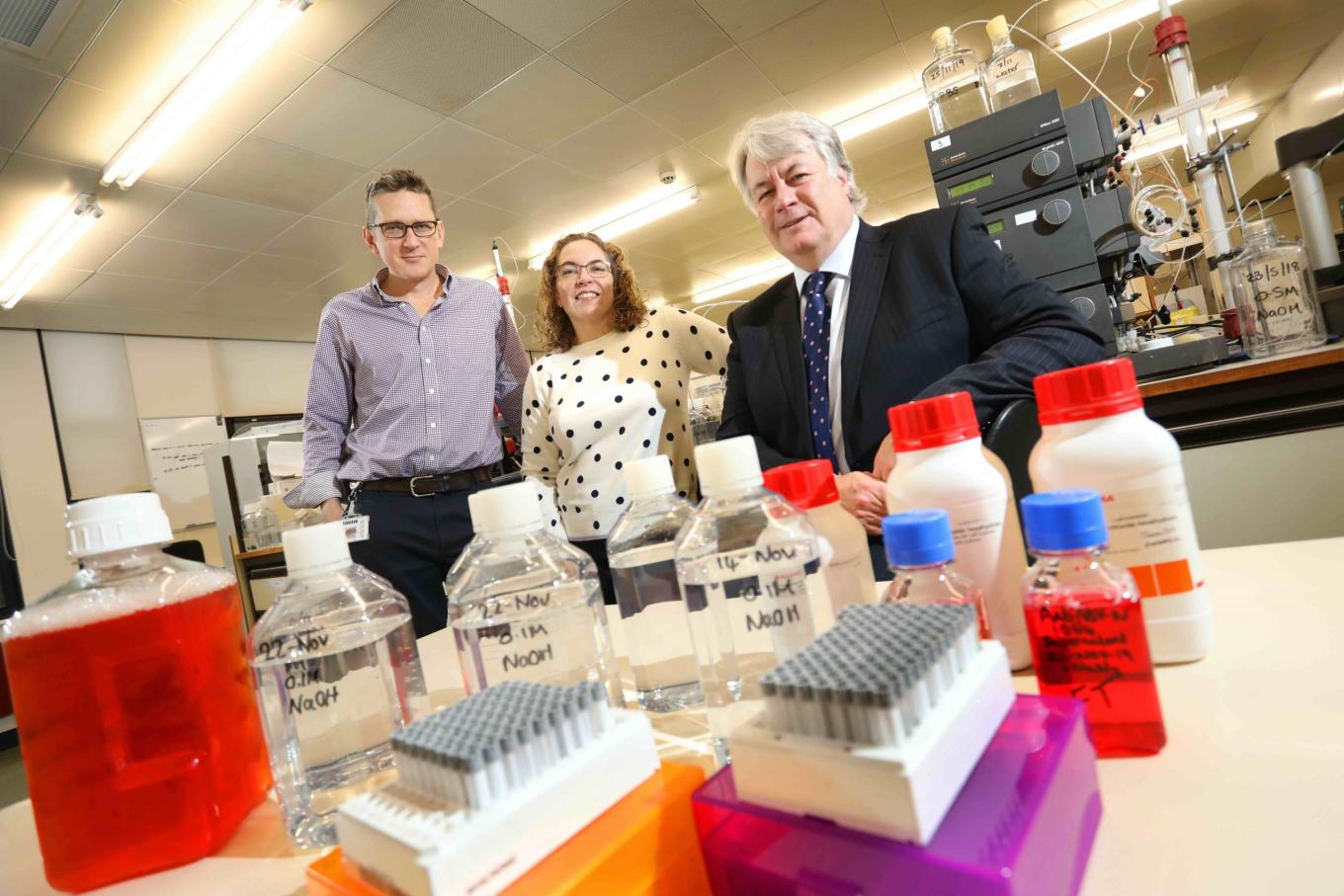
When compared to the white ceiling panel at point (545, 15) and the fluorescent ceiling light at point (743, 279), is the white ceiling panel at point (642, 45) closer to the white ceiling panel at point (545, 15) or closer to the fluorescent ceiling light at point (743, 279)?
the white ceiling panel at point (545, 15)

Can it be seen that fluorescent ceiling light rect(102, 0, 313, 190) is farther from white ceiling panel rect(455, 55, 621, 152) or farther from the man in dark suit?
the man in dark suit

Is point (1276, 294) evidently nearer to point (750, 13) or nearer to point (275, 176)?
point (750, 13)

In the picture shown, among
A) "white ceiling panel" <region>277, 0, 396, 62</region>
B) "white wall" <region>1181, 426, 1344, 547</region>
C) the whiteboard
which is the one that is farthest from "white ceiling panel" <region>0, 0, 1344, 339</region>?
"white wall" <region>1181, 426, 1344, 547</region>

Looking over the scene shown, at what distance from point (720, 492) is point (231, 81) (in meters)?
3.75

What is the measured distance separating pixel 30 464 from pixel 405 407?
5.74 metres

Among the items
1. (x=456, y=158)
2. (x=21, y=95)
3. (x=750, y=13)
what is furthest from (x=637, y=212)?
(x=21, y=95)

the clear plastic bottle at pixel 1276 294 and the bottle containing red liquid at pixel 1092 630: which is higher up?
the clear plastic bottle at pixel 1276 294

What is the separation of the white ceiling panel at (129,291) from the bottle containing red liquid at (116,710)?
5570 mm

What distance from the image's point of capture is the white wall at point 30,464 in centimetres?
532

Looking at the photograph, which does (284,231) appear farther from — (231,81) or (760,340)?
(760,340)

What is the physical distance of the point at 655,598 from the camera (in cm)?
73

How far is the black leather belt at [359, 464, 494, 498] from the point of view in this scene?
1752 mm

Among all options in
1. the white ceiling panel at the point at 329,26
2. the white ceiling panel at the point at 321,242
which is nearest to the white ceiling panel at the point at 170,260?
the white ceiling panel at the point at 321,242

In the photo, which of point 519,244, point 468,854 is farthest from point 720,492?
point 519,244
